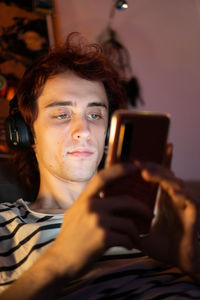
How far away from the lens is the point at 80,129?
3.60ft

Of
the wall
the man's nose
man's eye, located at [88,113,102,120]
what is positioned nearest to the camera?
the man's nose

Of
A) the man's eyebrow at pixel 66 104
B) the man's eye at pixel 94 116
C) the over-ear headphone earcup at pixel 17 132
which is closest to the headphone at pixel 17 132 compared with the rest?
the over-ear headphone earcup at pixel 17 132

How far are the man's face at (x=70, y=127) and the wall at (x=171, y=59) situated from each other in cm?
97

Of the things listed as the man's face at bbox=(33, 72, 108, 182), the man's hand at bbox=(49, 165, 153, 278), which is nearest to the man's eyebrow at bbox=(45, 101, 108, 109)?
the man's face at bbox=(33, 72, 108, 182)

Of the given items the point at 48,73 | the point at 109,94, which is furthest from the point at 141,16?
the point at 48,73

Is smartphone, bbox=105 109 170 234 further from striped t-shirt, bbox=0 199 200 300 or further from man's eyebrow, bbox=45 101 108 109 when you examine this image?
man's eyebrow, bbox=45 101 108 109

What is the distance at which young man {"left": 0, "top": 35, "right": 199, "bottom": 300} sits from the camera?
65 cm

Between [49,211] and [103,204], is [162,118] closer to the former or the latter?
[103,204]

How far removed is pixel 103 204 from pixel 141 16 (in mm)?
1811

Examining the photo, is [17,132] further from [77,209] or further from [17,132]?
A: [77,209]

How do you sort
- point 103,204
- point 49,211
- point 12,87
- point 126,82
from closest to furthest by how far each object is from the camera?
point 103,204 < point 49,211 < point 12,87 < point 126,82

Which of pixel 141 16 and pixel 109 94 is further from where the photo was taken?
pixel 141 16

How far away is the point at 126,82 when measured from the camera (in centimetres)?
202

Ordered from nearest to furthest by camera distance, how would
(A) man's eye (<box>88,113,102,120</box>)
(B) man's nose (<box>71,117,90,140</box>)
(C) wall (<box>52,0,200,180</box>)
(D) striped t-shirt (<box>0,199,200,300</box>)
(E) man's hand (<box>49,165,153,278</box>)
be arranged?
1. (E) man's hand (<box>49,165,153,278</box>)
2. (D) striped t-shirt (<box>0,199,200,300</box>)
3. (B) man's nose (<box>71,117,90,140</box>)
4. (A) man's eye (<box>88,113,102,120</box>)
5. (C) wall (<box>52,0,200,180</box>)
